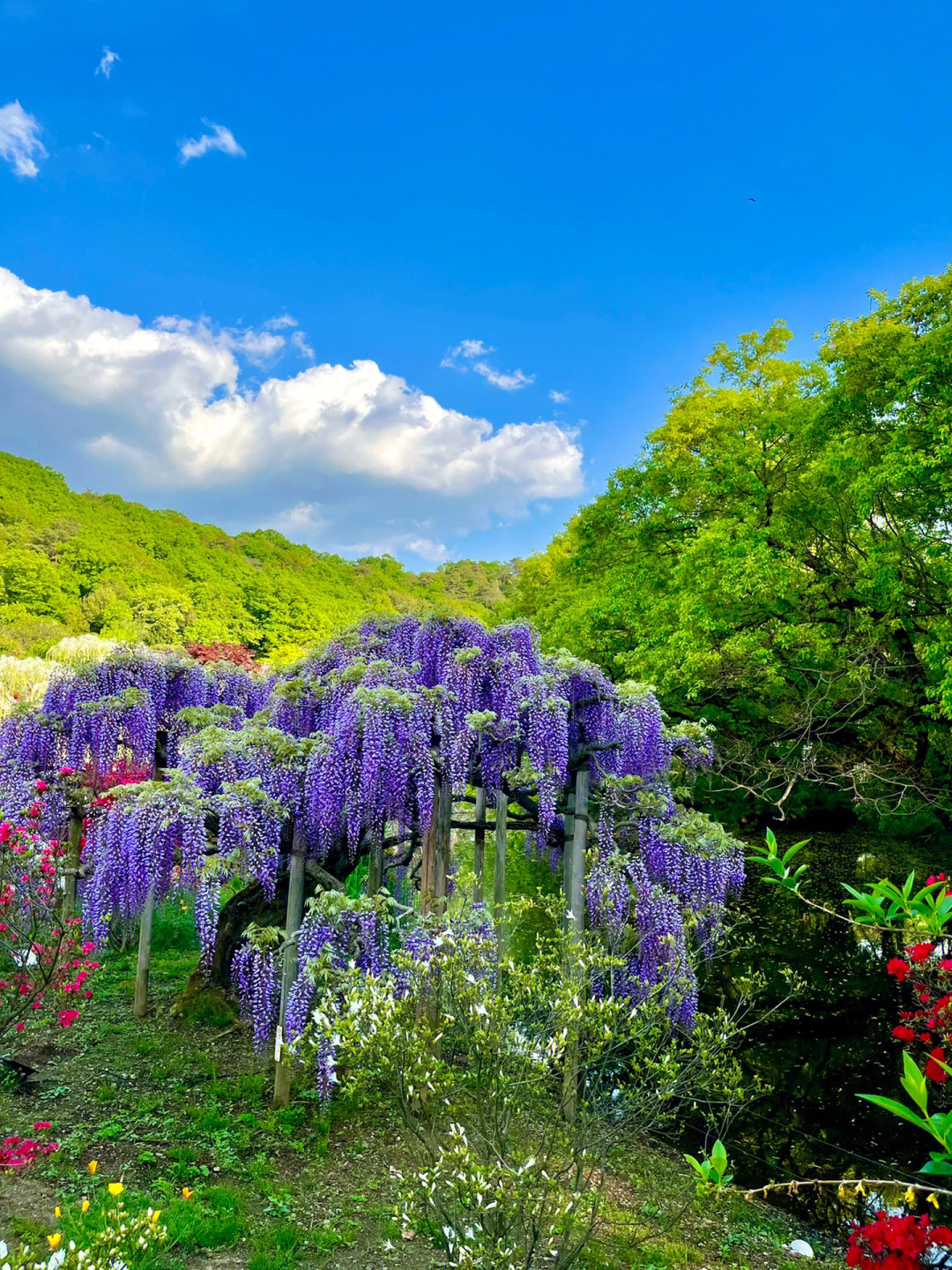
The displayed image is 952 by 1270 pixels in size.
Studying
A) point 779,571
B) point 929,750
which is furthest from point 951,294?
point 929,750

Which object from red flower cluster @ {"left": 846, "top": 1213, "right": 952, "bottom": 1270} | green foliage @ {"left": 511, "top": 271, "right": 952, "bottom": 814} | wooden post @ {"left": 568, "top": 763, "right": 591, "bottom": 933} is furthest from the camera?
green foliage @ {"left": 511, "top": 271, "right": 952, "bottom": 814}

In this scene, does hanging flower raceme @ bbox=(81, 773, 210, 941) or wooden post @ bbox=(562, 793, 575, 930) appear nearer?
hanging flower raceme @ bbox=(81, 773, 210, 941)

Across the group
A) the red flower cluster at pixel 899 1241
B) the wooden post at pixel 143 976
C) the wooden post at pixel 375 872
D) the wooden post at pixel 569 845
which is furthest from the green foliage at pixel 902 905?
the wooden post at pixel 143 976

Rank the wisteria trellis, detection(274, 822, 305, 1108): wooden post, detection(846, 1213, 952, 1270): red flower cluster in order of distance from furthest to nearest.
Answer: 1. the wisteria trellis
2. detection(274, 822, 305, 1108): wooden post
3. detection(846, 1213, 952, 1270): red flower cluster

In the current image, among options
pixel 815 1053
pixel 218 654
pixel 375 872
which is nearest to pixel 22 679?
pixel 218 654

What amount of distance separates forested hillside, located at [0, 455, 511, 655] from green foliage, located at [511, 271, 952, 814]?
15055 millimetres

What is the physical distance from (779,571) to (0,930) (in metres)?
10.6

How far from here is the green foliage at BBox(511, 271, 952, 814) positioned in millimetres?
10672

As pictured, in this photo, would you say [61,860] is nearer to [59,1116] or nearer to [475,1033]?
[59,1116]

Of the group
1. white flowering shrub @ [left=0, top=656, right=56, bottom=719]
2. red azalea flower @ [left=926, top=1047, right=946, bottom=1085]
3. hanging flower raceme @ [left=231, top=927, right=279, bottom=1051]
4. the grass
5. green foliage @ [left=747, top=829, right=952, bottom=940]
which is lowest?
the grass

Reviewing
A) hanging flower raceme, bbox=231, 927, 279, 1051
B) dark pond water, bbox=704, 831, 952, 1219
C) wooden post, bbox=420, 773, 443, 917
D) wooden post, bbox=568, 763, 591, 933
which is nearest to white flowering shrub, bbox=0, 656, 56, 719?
hanging flower raceme, bbox=231, 927, 279, 1051

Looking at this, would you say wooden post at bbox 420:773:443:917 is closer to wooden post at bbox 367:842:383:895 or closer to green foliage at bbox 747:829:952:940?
wooden post at bbox 367:842:383:895

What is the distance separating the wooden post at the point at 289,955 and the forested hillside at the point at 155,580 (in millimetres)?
Result: 23312

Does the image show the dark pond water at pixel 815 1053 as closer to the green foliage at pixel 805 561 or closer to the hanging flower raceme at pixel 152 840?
the green foliage at pixel 805 561
